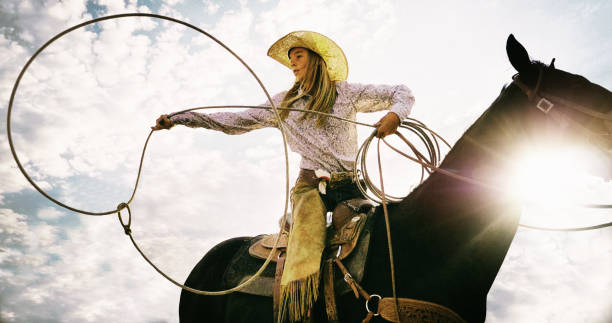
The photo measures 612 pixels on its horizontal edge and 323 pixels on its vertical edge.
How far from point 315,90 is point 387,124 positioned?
1.17 meters

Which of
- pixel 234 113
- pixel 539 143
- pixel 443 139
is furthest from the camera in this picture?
pixel 234 113

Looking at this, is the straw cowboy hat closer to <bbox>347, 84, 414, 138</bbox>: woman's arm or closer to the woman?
the woman

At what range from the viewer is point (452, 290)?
190cm

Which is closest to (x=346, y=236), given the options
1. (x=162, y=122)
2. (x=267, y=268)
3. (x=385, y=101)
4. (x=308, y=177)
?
(x=308, y=177)

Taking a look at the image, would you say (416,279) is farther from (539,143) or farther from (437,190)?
(539,143)

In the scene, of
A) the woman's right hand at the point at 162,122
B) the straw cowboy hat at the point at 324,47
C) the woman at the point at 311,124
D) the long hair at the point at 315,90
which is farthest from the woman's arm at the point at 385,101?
the woman's right hand at the point at 162,122

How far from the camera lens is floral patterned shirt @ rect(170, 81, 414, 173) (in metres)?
2.94

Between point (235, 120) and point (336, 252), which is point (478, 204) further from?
point (235, 120)

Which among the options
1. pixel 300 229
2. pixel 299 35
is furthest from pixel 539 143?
pixel 299 35

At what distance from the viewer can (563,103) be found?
177 cm

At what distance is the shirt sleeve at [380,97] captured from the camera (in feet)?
8.72

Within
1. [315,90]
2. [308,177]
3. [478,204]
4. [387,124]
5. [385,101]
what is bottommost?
[478,204]

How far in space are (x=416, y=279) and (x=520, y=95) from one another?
4.67 feet

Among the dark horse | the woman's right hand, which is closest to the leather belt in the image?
the dark horse
